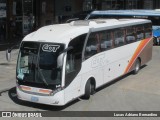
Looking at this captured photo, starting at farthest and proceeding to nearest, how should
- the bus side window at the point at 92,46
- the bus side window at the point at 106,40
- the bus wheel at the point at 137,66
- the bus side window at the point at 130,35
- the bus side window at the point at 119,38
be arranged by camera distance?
the bus wheel at the point at 137,66
the bus side window at the point at 130,35
the bus side window at the point at 119,38
the bus side window at the point at 106,40
the bus side window at the point at 92,46

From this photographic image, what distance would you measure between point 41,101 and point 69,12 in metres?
23.3

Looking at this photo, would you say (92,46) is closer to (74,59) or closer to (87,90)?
(74,59)

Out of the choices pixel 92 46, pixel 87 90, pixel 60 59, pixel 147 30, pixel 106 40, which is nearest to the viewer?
pixel 60 59

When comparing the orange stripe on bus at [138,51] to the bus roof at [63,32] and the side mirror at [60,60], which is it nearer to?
the bus roof at [63,32]

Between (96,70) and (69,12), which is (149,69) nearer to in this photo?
(96,70)

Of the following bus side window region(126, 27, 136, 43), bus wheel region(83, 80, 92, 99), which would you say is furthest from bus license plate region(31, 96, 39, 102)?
bus side window region(126, 27, 136, 43)

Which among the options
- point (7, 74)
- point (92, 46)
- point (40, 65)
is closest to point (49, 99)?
point (40, 65)

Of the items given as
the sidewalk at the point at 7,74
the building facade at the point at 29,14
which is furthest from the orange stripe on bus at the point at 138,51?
the building facade at the point at 29,14

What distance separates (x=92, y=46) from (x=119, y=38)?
2.78 meters

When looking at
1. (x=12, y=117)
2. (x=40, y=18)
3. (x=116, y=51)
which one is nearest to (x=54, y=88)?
(x=12, y=117)

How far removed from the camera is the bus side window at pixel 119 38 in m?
14.9

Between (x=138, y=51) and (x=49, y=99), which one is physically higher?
(x=138, y=51)

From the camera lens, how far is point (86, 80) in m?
12.3

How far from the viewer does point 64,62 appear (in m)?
11.0
